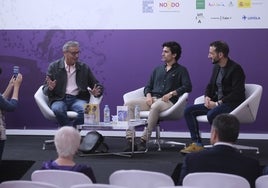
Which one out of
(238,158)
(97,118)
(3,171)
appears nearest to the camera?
(238,158)

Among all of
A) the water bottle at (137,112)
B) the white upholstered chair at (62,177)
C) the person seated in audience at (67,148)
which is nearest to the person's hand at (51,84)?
the water bottle at (137,112)

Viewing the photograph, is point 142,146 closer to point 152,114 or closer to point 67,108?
point 152,114

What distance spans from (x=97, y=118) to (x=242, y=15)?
305 cm

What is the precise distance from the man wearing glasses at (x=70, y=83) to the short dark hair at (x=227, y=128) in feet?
12.5

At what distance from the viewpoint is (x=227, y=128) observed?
3.84 meters

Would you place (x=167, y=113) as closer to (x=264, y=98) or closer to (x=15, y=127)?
(x=264, y=98)

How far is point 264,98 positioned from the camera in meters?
8.55

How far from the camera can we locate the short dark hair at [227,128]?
12.6 feet

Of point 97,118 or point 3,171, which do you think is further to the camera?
point 97,118

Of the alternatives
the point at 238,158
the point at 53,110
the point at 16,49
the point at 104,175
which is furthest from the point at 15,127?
the point at 238,158

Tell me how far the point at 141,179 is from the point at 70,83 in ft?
14.6

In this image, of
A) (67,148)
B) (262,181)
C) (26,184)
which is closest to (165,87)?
(67,148)

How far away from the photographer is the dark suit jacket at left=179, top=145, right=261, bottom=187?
3.66 meters

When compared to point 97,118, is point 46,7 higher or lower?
higher
